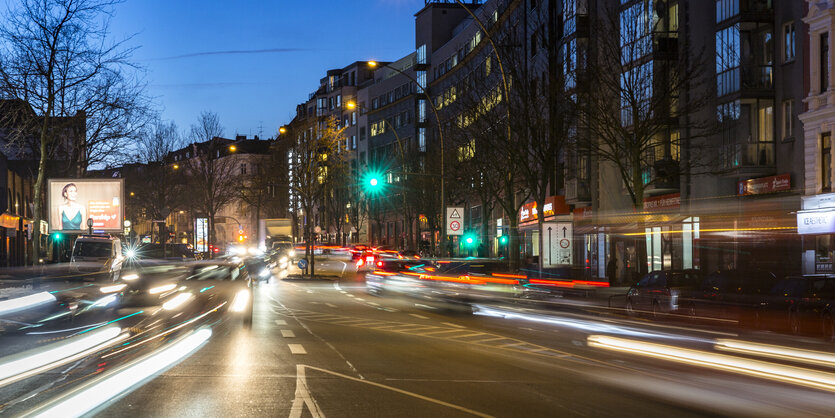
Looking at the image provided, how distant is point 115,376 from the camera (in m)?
11.9

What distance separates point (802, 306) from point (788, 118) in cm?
1439

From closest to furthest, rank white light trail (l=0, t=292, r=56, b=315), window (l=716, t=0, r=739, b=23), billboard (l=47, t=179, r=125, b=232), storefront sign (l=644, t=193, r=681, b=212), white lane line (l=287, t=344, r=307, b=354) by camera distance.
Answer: white lane line (l=287, t=344, r=307, b=354) < white light trail (l=0, t=292, r=56, b=315) < window (l=716, t=0, r=739, b=23) < storefront sign (l=644, t=193, r=681, b=212) < billboard (l=47, t=179, r=125, b=232)

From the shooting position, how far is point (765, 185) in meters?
35.2

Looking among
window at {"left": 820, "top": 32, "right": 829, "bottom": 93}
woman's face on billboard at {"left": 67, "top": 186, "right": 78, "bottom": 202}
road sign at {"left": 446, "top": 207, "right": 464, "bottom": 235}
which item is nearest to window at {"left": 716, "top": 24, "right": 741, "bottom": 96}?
window at {"left": 820, "top": 32, "right": 829, "bottom": 93}

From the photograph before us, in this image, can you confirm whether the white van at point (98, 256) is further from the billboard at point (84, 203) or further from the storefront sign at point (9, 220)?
the storefront sign at point (9, 220)

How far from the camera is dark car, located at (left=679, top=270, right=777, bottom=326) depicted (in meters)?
24.5

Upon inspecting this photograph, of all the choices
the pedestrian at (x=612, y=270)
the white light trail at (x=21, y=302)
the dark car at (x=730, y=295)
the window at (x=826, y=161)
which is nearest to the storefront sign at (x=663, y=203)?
the pedestrian at (x=612, y=270)

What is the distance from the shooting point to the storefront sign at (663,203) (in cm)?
4225

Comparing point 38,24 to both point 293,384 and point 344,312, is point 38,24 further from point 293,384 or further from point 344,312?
point 293,384

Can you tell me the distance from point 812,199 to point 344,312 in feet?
54.2

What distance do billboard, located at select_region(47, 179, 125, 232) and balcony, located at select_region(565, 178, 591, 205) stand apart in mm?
23660

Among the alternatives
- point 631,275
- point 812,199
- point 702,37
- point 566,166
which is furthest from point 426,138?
point 812,199

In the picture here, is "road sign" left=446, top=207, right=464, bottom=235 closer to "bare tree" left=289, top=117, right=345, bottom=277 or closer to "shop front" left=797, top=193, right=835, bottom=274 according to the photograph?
"shop front" left=797, top=193, right=835, bottom=274

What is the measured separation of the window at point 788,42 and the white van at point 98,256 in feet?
84.8
